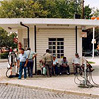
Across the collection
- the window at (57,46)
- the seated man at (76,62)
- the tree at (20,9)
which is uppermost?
the tree at (20,9)

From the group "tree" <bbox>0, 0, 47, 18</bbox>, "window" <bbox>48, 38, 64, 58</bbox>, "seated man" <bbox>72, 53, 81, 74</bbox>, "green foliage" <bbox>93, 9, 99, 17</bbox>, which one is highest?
"green foliage" <bbox>93, 9, 99, 17</bbox>

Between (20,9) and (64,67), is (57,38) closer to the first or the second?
(64,67)

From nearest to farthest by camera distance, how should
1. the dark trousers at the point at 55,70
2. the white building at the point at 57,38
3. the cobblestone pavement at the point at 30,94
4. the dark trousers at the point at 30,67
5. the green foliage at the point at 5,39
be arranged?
the cobblestone pavement at the point at 30,94, the dark trousers at the point at 30,67, the dark trousers at the point at 55,70, the white building at the point at 57,38, the green foliage at the point at 5,39

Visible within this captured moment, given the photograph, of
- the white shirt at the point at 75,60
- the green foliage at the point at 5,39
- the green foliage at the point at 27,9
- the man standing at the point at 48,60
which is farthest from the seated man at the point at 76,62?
the green foliage at the point at 5,39

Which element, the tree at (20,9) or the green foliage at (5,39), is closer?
the green foliage at (5,39)

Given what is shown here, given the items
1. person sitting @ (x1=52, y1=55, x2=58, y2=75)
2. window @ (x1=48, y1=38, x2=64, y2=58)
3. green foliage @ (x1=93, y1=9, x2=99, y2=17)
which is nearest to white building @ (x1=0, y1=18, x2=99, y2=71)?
window @ (x1=48, y1=38, x2=64, y2=58)

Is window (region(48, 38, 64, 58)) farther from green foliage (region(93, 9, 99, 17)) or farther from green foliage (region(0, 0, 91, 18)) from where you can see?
green foliage (region(93, 9, 99, 17))

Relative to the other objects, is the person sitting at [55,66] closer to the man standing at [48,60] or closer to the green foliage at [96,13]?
the man standing at [48,60]

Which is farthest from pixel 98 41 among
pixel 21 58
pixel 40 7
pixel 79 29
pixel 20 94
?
pixel 20 94

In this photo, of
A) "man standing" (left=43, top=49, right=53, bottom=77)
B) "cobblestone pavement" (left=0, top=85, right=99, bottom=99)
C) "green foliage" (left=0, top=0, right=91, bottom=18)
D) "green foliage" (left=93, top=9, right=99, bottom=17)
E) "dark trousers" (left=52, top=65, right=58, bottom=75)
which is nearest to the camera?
"cobblestone pavement" (left=0, top=85, right=99, bottom=99)

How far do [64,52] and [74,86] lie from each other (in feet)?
15.3

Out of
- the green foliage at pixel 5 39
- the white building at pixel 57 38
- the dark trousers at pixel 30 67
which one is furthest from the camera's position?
the green foliage at pixel 5 39

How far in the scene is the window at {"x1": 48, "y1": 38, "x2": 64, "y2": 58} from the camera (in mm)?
13992

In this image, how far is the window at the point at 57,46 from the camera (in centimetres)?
1399
